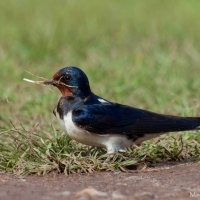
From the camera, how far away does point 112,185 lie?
539 centimetres

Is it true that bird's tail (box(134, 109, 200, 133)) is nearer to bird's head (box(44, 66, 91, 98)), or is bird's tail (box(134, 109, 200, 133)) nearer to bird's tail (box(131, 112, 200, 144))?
bird's tail (box(131, 112, 200, 144))

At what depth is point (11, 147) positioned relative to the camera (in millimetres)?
6148

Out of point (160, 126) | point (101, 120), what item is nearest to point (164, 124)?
point (160, 126)

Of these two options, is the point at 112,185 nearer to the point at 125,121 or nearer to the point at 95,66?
the point at 125,121

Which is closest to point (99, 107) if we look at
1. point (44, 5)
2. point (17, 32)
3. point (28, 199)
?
point (28, 199)

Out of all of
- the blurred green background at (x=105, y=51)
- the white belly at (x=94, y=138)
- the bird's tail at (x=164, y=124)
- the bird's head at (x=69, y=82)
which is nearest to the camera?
the white belly at (x=94, y=138)

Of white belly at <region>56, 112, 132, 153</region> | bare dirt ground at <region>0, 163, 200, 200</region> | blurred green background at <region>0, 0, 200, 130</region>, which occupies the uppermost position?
blurred green background at <region>0, 0, 200, 130</region>

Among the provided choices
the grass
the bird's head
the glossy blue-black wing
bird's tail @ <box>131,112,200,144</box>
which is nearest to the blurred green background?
the grass

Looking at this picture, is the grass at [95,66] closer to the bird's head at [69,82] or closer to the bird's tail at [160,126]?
the bird's tail at [160,126]

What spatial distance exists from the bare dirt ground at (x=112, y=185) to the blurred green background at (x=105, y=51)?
1.19 metres

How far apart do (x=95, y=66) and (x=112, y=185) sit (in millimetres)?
4470

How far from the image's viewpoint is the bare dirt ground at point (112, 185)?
16.5 feet

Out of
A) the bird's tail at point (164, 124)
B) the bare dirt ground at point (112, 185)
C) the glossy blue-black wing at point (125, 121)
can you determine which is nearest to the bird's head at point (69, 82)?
the glossy blue-black wing at point (125, 121)

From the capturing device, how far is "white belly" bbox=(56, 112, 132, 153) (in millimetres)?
5816
